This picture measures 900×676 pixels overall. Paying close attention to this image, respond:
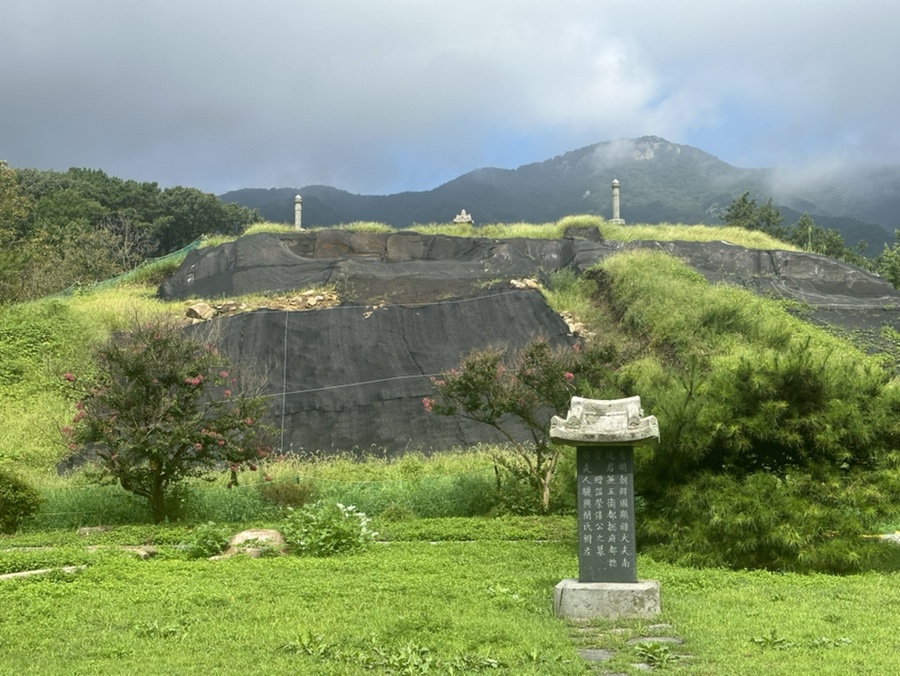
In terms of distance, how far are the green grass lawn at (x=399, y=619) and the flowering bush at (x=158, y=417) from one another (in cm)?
327

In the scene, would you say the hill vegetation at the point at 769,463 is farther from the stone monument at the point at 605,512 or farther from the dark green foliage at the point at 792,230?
the dark green foliage at the point at 792,230

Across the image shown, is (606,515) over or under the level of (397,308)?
under

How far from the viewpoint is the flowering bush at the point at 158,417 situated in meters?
13.4

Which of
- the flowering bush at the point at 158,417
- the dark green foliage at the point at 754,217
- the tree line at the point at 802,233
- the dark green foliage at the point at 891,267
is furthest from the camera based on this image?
Answer: the dark green foliage at the point at 754,217

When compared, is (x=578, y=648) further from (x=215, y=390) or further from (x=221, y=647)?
(x=215, y=390)

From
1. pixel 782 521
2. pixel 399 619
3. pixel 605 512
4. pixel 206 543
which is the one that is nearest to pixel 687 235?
pixel 782 521

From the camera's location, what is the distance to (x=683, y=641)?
21.5 feet

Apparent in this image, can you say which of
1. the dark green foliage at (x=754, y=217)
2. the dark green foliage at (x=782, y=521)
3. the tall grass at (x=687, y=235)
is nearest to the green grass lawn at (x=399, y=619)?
the dark green foliage at (x=782, y=521)

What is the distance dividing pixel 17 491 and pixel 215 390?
807cm

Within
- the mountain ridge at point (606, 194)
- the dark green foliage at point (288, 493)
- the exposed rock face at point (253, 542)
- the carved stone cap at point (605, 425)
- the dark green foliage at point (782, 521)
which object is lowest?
the dark green foliage at point (288, 493)

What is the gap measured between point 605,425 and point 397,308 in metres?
17.7

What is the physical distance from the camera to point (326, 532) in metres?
10.8

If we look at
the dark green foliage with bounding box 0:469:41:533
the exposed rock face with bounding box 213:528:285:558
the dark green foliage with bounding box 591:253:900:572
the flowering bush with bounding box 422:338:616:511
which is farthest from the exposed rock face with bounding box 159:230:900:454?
→ the dark green foliage with bounding box 591:253:900:572

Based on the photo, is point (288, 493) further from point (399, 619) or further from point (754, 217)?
point (754, 217)
